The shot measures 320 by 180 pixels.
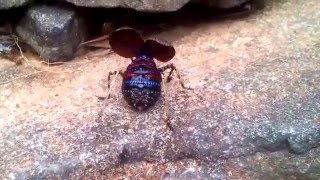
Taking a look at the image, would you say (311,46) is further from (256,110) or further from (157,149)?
(157,149)

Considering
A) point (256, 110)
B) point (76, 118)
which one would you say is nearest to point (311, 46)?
point (256, 110)

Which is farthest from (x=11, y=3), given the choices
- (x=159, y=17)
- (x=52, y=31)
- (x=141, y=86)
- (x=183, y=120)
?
(x=183, y=120)

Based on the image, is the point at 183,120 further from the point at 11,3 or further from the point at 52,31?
the point at 11,3

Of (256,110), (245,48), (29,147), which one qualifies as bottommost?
(29,147)

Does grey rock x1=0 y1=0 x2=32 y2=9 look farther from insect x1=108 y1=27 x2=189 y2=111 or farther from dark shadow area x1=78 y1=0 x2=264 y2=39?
insect x1=108 y1=27 x2=189 y2=111

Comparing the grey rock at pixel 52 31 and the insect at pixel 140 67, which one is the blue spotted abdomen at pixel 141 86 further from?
the grey rock at pixel 52 31

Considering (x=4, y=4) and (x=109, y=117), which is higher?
(x=4, y=4)

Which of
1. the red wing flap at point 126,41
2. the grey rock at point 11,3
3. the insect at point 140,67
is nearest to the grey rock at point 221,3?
the insect at point 140,67

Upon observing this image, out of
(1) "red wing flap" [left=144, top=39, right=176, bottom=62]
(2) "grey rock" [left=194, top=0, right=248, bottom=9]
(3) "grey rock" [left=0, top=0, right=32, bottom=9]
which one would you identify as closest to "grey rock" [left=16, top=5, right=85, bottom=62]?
(3) "grey rock" [left=0, top=0, right=32, bottom=9]
